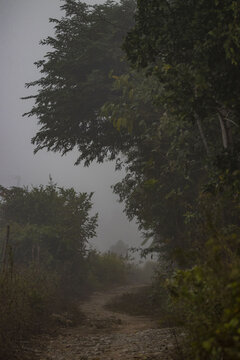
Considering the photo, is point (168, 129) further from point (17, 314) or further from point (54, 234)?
point (54, 234)

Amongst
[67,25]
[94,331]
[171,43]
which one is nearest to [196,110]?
[171,43]

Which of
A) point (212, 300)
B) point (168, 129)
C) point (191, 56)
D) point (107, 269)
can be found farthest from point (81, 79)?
point (107, 269)

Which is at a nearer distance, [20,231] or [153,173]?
[153,173]

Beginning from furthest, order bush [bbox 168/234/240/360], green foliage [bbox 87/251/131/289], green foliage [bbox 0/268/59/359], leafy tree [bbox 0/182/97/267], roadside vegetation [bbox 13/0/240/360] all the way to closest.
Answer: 1. green foliage [bbox 87/251/131/289]
2. leafy tree [bbox 0/182/97/267]
3. green foliage [bbox 0/268/59/359]
4. roadside vegetation [bbox 13/0/240/360]
5. bush [bbox 168/234/240/360]

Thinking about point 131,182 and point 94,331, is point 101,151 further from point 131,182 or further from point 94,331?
point 94,331

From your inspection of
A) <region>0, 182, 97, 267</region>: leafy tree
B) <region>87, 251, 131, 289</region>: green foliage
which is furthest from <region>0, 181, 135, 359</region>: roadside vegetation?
<region>87, 251, 131, 289</region>: green foliage

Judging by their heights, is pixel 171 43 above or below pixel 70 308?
above

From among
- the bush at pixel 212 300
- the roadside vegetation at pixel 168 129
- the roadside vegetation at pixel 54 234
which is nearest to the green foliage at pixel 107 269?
the roadside vegetation at pixel 54 234

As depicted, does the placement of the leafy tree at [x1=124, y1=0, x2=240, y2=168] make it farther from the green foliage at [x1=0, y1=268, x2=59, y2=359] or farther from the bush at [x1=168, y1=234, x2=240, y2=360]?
the green foliage at [x1=0, y1=268, x2=59, y2=359]

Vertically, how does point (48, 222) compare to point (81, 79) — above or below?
below

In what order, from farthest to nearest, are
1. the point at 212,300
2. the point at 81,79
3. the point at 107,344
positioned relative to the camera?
the point at 81,79, the point at 107,344, the point at 212,300

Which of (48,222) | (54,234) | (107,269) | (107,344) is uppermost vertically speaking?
(48,222)

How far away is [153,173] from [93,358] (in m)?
7.50

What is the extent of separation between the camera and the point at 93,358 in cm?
464
